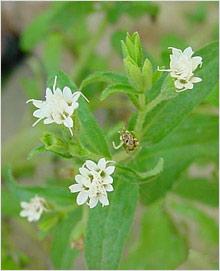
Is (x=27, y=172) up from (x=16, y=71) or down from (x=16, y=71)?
down

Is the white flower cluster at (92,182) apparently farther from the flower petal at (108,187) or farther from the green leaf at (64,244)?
the green leaf at (64,244)

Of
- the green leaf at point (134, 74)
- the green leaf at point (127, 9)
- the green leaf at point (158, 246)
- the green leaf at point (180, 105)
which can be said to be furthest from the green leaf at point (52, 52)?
the green leaf at point (134, 74)

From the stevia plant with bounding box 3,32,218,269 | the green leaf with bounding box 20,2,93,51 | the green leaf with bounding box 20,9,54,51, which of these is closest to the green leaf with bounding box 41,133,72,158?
the stevia plant with bounding box 3,32,218,269

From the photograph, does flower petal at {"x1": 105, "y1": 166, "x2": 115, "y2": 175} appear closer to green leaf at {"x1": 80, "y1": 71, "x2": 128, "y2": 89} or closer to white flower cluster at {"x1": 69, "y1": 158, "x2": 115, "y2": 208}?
white flower cluster at {"x1": 69, "y1": 158, "x2": 115, "y2": 208}

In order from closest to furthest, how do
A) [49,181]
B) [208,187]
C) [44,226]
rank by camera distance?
1. [44,226]
2. [208,187]
3. [49,181]

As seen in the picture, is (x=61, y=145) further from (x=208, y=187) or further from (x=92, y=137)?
(x=208, y=187)

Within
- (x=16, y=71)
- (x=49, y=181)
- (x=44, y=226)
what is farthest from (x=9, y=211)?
(x=16, y=71)

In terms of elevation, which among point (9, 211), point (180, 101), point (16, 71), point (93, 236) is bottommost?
point (93, 236)
